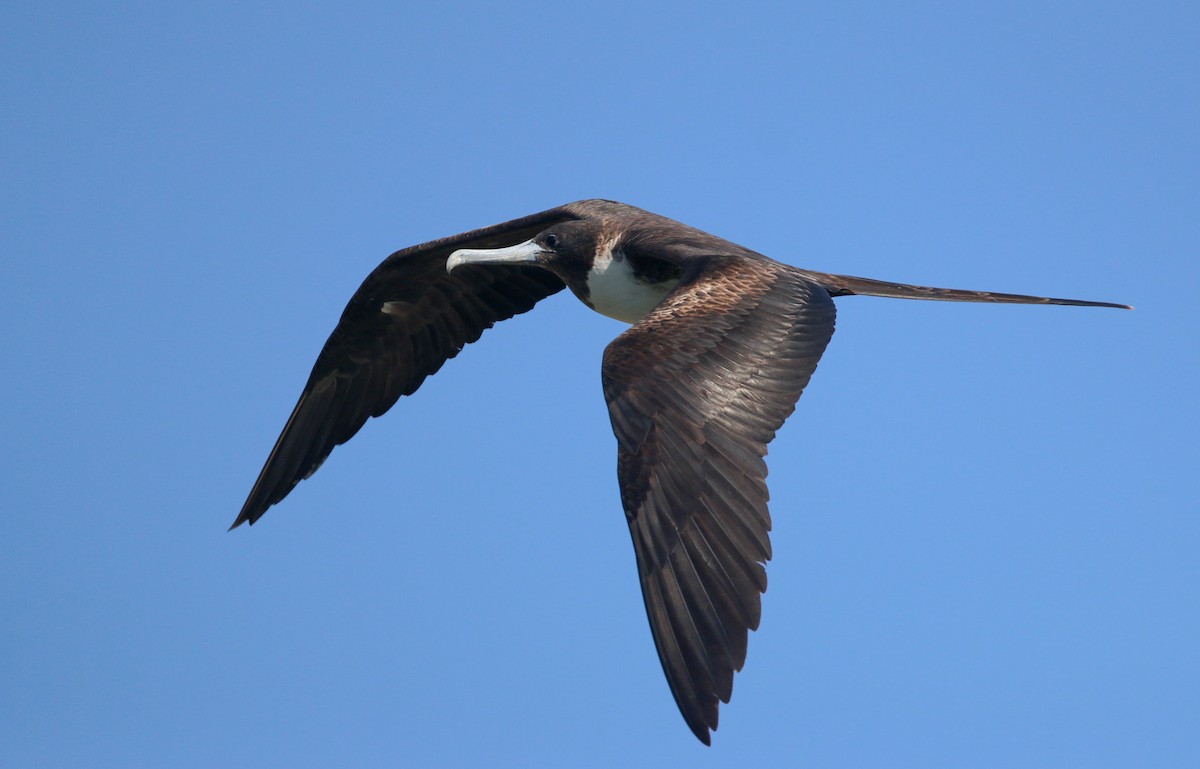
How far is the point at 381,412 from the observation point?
9336 millimetres

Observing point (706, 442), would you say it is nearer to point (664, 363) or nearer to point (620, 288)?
point (664, 363)

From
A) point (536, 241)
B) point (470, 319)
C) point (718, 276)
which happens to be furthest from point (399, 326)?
point (718, 276)

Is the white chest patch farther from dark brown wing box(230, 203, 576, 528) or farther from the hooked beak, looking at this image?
dark brown wing box(230, 203, 576, 528)

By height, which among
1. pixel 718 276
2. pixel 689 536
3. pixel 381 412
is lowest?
pixel 689 536

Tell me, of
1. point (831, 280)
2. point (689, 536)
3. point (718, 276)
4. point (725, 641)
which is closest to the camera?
point (725, 641)

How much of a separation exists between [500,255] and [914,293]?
2.39 metres

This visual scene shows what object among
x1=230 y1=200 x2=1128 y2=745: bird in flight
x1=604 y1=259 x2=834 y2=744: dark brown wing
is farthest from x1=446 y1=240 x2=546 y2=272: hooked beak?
x1=604 y1=259 x2=834 y2=744: dark brown wing

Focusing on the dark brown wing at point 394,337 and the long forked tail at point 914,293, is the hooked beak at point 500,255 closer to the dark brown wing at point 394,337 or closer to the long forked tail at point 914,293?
the dark brown wing at point 394,337

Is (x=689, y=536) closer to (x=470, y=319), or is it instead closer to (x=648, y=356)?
(x=648, y=356)

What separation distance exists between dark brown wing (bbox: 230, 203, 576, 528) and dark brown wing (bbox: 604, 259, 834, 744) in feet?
7.60

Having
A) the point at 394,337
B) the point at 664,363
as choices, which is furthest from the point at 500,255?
the point at 664,363

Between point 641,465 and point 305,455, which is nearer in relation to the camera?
point 641,465

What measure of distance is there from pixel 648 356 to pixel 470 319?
120 inches

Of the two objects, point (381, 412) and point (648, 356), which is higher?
point (381, 412)
